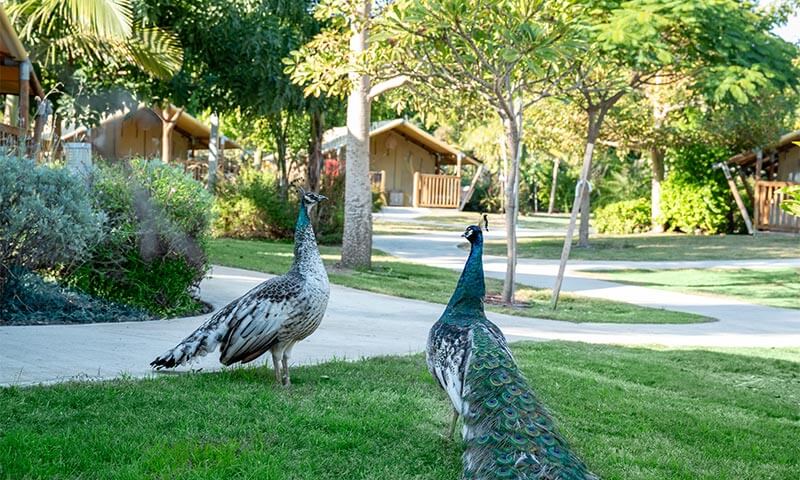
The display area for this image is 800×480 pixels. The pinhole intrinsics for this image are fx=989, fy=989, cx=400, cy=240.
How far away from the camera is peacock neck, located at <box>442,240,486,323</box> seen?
5.98 m

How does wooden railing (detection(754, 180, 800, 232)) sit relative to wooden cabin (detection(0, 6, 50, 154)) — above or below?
below

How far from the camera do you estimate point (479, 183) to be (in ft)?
181

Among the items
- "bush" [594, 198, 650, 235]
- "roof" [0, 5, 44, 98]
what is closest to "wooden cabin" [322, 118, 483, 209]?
"bush" [594, 198, 650, 235]

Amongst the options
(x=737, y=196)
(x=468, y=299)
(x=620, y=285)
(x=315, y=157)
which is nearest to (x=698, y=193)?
(x=737, y=196)

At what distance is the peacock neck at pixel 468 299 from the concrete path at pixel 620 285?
309 inches

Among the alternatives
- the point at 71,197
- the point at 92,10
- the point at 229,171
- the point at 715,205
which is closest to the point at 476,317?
the point at 71,197

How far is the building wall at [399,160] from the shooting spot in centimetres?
5144

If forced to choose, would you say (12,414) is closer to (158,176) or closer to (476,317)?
(476,317)

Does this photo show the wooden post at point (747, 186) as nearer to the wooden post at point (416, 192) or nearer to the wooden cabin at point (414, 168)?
the wooden cabin at point (414, 168)

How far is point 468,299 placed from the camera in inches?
239

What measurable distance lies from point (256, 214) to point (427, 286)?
418 inches

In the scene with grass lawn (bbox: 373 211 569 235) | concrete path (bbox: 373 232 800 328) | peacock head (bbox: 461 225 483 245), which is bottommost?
concrete path (bbox: 373 232 800 328)

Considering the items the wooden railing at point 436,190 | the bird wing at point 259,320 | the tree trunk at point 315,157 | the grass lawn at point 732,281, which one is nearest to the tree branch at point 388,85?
the grass lawn at point 732,281

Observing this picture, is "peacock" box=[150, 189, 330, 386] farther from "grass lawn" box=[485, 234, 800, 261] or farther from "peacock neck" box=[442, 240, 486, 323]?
"grass lawn" box=[485, 234, 800, 261]
